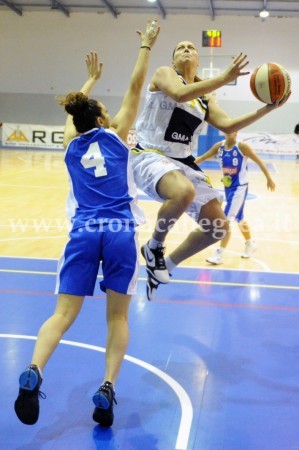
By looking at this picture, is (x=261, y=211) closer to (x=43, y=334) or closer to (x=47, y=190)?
(x=47, y=190)

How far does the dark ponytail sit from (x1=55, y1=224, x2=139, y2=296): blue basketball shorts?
607 millimetres

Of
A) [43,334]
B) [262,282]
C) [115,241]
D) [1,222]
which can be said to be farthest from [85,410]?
[1,222]

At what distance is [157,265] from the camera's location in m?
4.33

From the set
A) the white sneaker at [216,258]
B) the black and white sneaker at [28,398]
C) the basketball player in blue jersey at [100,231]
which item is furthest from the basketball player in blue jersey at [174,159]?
the white sneaker at [216,258]

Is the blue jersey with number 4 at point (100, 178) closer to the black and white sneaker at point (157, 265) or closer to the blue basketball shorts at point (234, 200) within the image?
the black and white sneaker at point (157, 265)

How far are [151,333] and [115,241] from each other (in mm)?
1678

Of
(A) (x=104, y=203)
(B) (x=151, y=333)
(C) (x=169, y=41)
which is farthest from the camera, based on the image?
(C) (x=169, y=41)

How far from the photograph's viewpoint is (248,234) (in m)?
7.76

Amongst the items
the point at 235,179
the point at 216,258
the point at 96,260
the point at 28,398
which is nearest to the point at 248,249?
the point at 216,258

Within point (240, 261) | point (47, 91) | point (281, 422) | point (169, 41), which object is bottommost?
point (281, 422)

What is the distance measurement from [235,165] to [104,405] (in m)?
5.14

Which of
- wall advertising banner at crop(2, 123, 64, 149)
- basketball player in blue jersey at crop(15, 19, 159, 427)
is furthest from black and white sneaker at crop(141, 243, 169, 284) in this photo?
wall advertising banner at crop(2, 123, 64, 149)

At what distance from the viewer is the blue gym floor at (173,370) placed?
3.06 meters

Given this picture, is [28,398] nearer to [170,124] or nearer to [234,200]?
[170,124]
